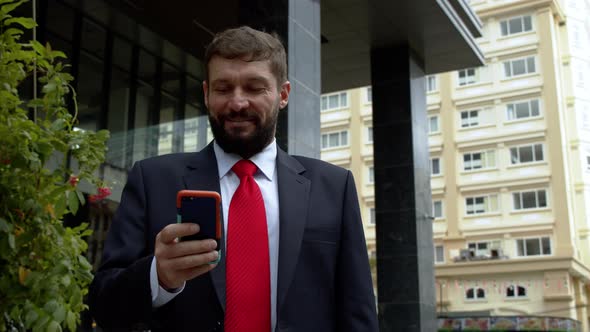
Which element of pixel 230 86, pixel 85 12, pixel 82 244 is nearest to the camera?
pixel 230 86

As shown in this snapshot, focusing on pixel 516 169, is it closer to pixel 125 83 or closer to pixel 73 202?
pixel 125 83

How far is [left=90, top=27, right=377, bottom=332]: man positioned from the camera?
1.99 m

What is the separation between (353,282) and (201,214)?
2.13 ft

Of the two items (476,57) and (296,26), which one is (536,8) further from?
(296,26)

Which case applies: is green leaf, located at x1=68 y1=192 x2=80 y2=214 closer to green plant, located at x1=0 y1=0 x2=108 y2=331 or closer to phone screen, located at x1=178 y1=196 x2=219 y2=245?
green plant, located at x1=0 y1=0 x2=108 y2=331

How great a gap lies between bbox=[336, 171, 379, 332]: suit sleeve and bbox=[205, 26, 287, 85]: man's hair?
497 millimetres

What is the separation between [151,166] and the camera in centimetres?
222

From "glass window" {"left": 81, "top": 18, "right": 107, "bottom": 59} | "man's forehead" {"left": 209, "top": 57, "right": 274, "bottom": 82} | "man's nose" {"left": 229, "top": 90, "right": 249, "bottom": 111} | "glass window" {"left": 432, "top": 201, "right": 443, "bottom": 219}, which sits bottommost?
"man's nose" {"left": 229, "top": 90, "right": 249, "bottom": 111}

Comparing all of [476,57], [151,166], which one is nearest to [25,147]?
[151,166]

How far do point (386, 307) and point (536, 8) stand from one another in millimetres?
37104

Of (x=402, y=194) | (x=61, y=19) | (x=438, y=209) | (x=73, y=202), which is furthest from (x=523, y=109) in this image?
(x=73, y=202)

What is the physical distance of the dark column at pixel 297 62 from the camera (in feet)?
24.2

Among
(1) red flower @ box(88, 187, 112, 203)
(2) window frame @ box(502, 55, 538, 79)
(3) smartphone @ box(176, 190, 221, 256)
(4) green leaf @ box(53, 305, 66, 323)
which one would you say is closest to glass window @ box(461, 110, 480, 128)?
(2) window frame @ box(502, 55, 538, 79)

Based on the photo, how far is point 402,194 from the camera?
38.1 ft
